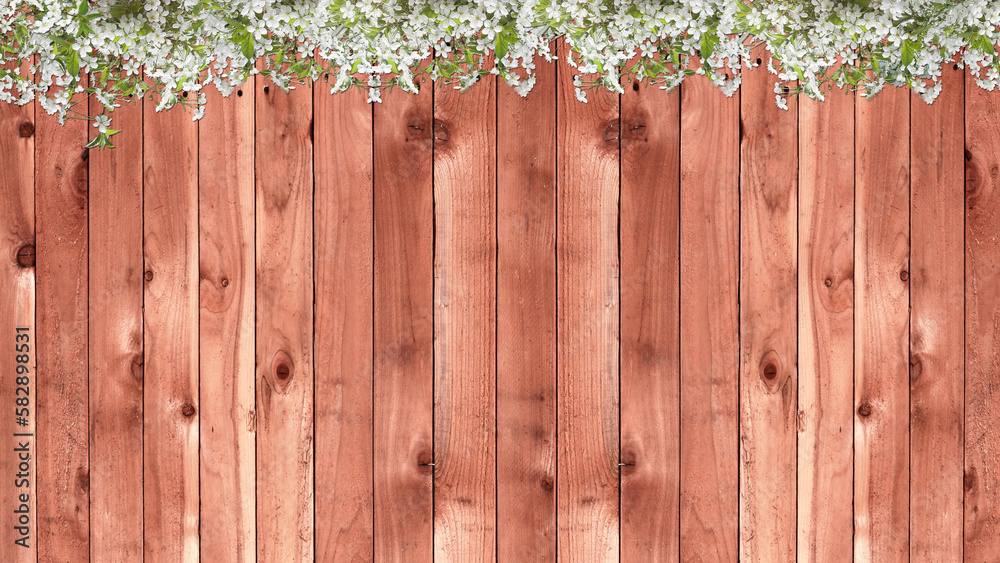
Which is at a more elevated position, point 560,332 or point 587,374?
point 560,332

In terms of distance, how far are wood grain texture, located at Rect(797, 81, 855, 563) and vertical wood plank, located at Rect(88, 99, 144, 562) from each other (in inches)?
64.5

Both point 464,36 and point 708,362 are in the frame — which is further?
point 708,362

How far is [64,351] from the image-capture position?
1550 millimetres

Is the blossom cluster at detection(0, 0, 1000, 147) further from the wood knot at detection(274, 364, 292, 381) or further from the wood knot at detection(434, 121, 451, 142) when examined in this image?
the wood knot at detection(274, 364, 292, 381)

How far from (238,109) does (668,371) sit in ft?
4.07

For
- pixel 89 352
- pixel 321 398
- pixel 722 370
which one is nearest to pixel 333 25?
pixel 321 398

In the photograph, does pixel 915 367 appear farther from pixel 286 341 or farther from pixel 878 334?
pixel 286 341

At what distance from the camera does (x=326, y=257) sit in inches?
59.9

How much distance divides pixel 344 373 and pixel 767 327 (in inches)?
41.1

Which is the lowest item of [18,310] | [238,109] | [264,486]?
[264,486]

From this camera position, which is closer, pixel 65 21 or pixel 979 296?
pixel 65 21

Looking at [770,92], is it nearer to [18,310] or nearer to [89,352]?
[89,352]

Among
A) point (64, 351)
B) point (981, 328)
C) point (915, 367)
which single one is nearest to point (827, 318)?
point (915, 367)

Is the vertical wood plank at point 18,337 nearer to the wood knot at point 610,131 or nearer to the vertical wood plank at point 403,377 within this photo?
the vertical wood plank at point 403,377
